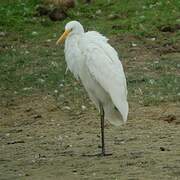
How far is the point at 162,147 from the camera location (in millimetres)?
8867

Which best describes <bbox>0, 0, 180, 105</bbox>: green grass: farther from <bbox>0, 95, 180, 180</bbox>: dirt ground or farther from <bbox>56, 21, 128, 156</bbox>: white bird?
<bbox>56, 21, 128, 156</bbox>: white bird

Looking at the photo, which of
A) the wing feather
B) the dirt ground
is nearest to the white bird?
the wing feather

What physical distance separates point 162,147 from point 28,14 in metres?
8.89

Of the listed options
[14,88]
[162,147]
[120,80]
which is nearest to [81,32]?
[120,80]

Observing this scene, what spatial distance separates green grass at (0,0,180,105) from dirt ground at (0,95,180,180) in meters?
0.67

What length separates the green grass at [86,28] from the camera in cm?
1198

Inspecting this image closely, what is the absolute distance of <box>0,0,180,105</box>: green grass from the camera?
12.0 metres

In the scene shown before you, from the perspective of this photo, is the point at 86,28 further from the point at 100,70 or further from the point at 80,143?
the point at 100,70

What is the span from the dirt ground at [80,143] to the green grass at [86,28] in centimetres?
67

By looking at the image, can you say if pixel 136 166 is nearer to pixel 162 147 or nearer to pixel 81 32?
pixel 162 147

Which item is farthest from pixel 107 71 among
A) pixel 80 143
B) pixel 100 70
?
pixel 80 143

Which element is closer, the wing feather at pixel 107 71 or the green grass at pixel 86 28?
the wing feather at pixel 107 71

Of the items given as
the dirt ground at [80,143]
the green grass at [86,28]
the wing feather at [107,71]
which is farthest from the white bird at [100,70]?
the green grass at [86,28]

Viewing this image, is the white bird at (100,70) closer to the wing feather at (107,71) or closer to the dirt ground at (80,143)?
the wing feather at (107,71)
